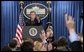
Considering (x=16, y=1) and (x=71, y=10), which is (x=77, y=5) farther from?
(x=16, y=1)

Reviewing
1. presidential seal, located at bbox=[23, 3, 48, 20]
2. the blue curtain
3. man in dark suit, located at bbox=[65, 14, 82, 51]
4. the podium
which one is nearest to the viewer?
man in dark suit, located at bbox=[65, 14, 82, 51]

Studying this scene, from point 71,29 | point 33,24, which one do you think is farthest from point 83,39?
point 33,24

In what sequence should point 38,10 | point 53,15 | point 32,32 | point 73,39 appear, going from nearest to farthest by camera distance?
point 73,39
point 32,32
point 38,10
point 53,15

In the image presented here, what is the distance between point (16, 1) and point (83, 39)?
24.2 feet

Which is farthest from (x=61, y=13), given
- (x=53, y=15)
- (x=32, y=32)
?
(x=32, y=32)

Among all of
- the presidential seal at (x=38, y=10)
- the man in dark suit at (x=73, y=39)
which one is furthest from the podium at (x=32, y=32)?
the man in dark suit at (x=73, y=39)

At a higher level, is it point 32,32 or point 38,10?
point 38,10

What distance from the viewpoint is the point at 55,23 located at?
1034cm

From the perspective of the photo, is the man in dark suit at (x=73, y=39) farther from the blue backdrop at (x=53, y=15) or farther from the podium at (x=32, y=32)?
the blue backdrop at (x=53, y=15)

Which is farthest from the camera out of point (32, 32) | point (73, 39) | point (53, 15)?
point (53, 15)

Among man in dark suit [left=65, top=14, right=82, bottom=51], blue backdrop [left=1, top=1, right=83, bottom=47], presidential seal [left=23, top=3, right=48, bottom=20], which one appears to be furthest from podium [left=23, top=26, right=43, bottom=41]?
man in dark suit [left=65, top=14, right=82, bottom=51]

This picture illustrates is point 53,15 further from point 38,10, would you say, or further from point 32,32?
point 32,32

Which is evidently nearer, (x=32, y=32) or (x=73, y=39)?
(x=73, y=39)

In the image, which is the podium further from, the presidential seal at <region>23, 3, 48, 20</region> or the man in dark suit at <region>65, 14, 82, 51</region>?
the man in dark suit at <region>65, 14, 82, 51</region>
